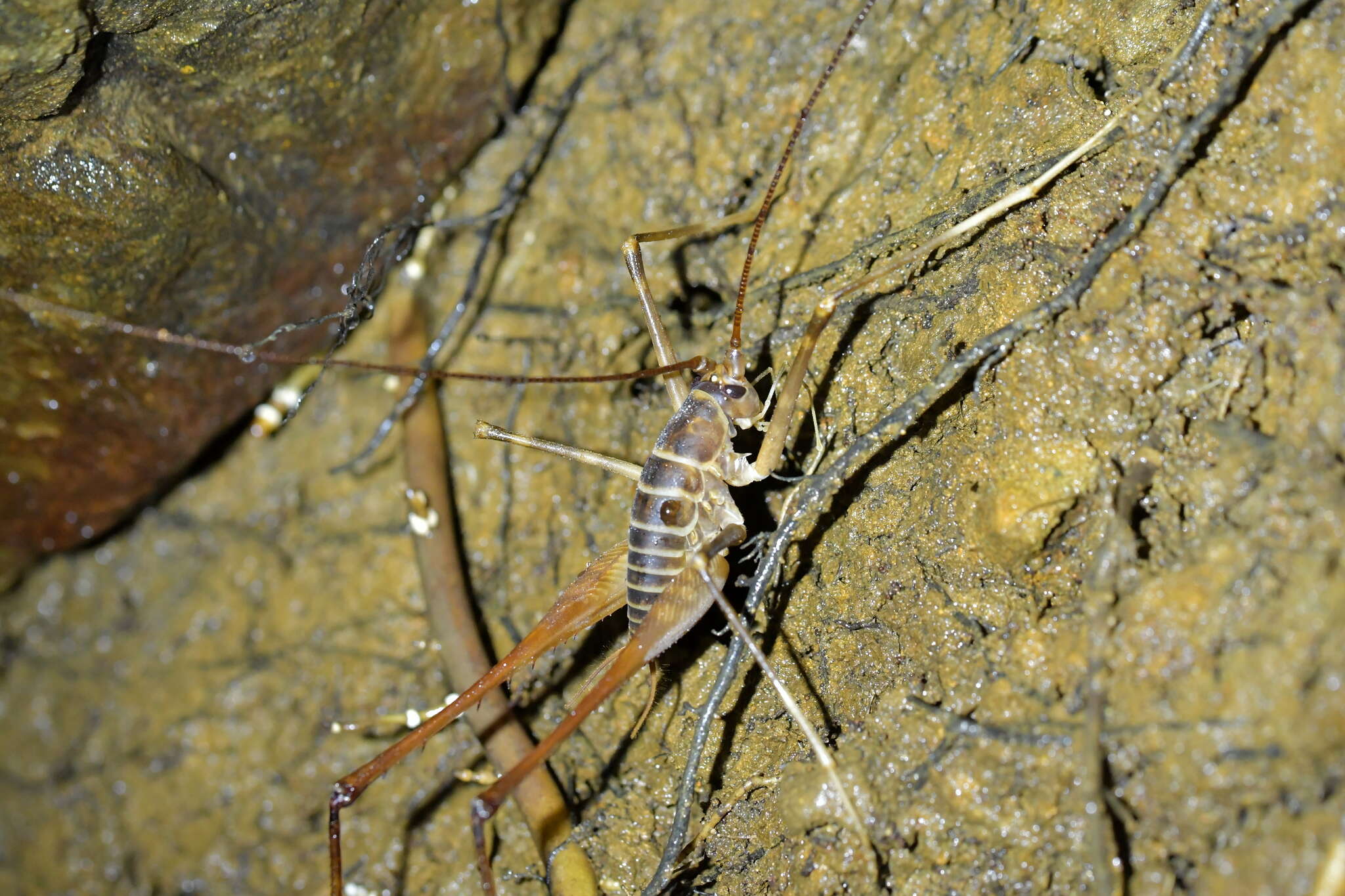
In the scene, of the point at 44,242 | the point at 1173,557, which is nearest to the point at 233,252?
the point at 44,242

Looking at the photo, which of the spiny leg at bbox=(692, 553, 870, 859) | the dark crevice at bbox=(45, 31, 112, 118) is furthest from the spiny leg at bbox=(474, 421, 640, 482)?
the dark crevice at bbox=(45, 31, 112, 118)

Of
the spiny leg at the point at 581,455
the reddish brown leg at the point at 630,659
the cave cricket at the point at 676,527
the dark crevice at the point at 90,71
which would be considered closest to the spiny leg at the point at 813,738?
the cave cricket at the point at 676,527

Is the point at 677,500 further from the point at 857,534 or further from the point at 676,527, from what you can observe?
the point at 857,534

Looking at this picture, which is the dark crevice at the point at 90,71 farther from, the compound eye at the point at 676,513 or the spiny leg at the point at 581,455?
the compound eye at the point at 676,513

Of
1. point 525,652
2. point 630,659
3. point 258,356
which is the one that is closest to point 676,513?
point 630,659

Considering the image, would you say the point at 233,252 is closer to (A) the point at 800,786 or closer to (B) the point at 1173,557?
(A) the point at 800,786

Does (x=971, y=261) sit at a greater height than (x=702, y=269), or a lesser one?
lesser
